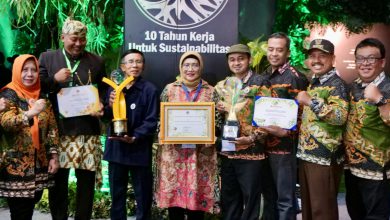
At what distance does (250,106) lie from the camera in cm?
419

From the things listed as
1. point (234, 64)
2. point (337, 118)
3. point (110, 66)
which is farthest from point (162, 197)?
point (110, 66)

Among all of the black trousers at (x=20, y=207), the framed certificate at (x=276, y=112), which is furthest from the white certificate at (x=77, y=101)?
the framed certificate at (x=276, y=112)

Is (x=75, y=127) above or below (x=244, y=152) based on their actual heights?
above

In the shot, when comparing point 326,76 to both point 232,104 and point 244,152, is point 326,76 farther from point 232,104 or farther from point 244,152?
point 244,152

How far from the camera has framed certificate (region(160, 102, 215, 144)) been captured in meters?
4.16

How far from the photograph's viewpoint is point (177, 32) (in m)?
4.90

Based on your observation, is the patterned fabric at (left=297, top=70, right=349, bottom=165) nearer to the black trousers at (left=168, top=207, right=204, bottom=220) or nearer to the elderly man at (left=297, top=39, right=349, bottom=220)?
the elderly man at (left=297, top=39, right=349, bottom=220)

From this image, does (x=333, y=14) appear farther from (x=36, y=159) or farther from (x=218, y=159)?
(x=36, y=159)

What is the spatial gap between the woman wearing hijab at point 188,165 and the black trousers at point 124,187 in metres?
0.12

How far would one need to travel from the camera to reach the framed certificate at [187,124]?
4156mm

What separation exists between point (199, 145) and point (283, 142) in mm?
739

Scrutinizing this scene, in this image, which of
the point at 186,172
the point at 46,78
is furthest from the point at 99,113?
the point at 186,172

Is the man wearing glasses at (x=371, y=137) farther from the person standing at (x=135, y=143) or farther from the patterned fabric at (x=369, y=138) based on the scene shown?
the person standing at (x=135, y=143)

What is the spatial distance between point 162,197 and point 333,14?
3489 millimetres
